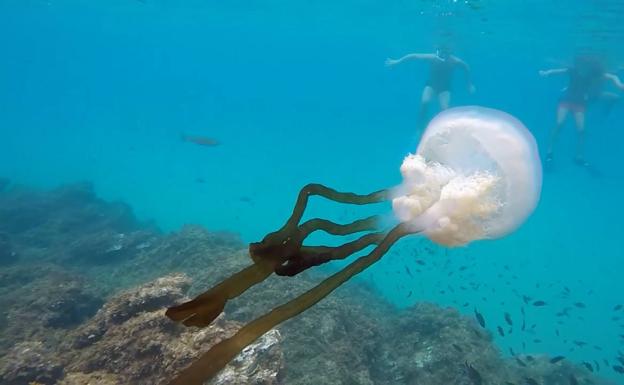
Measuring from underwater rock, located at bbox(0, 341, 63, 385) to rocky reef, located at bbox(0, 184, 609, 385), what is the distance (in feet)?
0.04

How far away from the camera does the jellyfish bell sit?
276cm

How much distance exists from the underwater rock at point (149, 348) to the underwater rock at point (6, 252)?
9412 millimetres

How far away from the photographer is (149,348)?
4242 mm

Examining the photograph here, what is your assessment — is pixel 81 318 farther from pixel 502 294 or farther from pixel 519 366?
pixel 502 294

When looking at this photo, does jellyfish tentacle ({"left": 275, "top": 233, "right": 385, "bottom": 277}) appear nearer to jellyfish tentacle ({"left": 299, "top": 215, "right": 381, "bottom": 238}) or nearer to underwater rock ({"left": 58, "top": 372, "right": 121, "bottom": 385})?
jellyfish tentacle ({"left": 299, "top": 215, "right": 381, "bottom": 238})

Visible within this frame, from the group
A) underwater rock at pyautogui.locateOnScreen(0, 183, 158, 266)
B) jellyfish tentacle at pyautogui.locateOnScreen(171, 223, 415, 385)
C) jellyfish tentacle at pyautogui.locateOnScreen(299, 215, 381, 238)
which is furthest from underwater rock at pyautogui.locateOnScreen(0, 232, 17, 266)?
jellyfish tentacle at pyautogui.locateOnScreen(171, 223, 415, 385)

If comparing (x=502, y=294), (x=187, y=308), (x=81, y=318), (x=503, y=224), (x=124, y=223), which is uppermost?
(x=187, y=308)

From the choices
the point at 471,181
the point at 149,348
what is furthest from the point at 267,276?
the point at 149,348

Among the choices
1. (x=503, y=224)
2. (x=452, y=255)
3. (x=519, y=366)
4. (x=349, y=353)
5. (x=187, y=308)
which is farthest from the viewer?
(x=452, y=255)

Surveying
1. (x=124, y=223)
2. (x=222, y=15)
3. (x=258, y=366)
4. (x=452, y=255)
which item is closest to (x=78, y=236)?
(x=124, y=223)

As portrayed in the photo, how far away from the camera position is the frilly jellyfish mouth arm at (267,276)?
1.75 metres

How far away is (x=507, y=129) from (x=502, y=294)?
65.7 ft

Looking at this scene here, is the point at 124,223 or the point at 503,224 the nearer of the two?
the point at 503,224

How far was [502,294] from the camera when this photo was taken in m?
20.9
